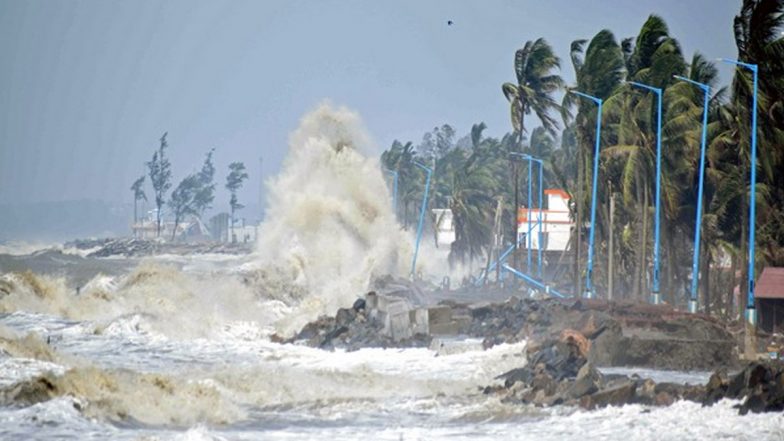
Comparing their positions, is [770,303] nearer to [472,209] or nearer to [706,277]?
[706,277]

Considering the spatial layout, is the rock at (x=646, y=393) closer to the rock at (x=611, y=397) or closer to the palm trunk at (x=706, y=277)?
the rock at (x=611, y=397)

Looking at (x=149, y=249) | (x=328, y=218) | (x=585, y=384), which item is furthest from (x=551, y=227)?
(x=149, y=249)

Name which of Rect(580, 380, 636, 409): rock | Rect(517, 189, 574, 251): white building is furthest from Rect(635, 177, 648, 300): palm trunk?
Rect(580, 380, 636, 409): rock

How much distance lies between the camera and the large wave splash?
6688 cm

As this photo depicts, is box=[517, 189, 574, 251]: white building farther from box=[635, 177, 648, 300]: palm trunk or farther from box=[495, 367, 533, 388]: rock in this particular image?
box=[495, 367, 533, 388]: rock

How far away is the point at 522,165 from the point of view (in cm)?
11238

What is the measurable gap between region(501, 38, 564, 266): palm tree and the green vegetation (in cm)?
5

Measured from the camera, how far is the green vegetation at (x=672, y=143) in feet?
131

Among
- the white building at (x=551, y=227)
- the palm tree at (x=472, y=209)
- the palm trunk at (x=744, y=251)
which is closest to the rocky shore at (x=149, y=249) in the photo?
the palm tree at (x=472, y=209)

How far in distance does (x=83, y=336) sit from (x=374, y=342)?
31.3 feet

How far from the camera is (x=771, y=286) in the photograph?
37.4 metres

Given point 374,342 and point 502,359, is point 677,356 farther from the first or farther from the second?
point 374,342

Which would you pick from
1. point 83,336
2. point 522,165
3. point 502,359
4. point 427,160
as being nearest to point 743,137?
point 502,359

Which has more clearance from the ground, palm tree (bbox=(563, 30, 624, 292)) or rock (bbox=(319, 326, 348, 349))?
palm tree (bbox=(563, 30, 624, 292))
